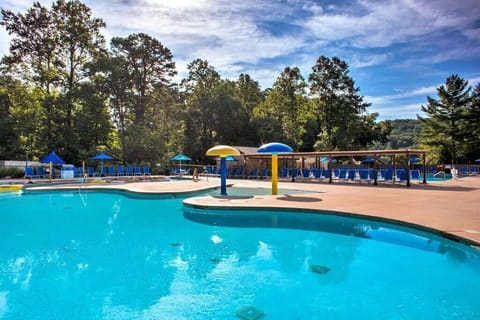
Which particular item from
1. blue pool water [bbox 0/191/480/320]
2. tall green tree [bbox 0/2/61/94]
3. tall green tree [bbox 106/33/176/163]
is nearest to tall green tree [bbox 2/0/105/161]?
tall green tree [bbox 0/2/61/94]

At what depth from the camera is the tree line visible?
2406 cm

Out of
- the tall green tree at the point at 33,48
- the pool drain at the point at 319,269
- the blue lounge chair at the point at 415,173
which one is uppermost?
the tall green tree at the point at 33,48

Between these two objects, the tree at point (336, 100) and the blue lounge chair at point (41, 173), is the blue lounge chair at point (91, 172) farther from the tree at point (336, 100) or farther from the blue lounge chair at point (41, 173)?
the tree at point (336, 100)

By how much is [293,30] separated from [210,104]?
77.5 ft

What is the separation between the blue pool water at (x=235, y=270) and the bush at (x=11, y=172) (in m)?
14.3

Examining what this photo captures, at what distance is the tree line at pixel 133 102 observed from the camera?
24.1m

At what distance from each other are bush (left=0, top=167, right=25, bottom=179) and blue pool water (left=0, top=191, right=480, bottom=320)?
14.3m

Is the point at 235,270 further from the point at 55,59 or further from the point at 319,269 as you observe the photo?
the point at 55,59

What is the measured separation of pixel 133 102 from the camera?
29.2 meters

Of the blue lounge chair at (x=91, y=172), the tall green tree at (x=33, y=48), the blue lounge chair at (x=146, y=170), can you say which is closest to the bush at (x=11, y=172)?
the blue lounge chair at (x=91, y=172)

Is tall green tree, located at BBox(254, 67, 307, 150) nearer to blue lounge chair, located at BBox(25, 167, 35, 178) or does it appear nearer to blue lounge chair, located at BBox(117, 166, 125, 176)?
blue lounge chair, located at BBox(117, 166, 125, 176)

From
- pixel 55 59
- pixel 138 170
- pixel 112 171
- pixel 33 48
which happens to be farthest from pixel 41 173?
pixel 33 48

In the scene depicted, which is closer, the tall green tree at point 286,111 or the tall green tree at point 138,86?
the tall green tree at point 138,86

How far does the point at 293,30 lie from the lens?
12.4m
